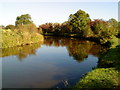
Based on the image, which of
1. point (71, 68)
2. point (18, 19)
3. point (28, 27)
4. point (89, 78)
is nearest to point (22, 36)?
point (28, 27)

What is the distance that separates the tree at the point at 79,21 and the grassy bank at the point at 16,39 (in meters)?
17.9

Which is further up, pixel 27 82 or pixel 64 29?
pixel 64 29

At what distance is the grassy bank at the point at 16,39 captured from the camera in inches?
1072

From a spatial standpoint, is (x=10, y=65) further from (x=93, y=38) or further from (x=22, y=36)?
(x=93, y=38)

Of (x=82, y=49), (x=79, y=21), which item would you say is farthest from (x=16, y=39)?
(x=79, y=21)

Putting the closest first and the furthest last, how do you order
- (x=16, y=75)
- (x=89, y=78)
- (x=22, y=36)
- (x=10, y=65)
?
(x=89, y=78) → (x=16, y=75) → (x=10, y=65) → (x=22, y=36)

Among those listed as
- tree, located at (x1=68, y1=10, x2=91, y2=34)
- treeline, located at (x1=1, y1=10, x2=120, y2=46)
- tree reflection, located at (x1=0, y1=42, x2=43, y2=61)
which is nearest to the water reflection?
tree reflection, located at (x1=0, y1=42, x2=43, y2=61)

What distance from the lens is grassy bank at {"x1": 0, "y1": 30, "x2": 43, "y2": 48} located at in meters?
27.2

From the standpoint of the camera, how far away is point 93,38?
133 feet

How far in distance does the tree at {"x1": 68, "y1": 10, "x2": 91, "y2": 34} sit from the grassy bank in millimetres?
17926

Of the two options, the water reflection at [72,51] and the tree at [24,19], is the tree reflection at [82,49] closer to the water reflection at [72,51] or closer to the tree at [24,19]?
the water reflection at [72,51]

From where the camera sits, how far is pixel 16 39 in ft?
97.6

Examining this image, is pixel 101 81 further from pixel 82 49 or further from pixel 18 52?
pixel 82 49

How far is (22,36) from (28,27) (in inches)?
233
